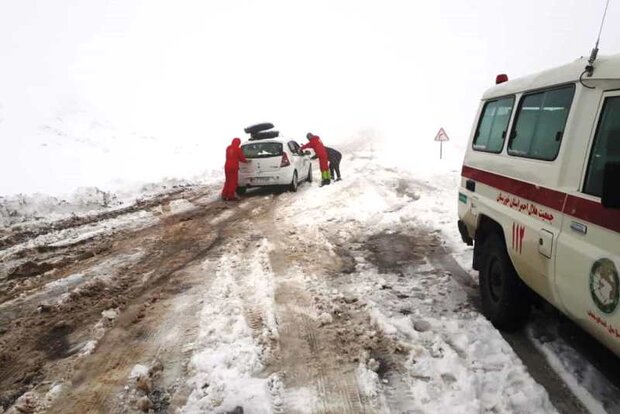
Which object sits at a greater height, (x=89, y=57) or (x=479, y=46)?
(x=479, y=46)

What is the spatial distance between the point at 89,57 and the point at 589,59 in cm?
4645

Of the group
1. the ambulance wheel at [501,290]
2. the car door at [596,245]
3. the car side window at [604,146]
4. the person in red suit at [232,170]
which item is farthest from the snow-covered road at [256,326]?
the person in red suit at [232,170]

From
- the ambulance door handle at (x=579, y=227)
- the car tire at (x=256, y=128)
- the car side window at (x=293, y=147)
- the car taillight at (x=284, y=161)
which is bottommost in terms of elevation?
the car taillight at (x=284, y=161)

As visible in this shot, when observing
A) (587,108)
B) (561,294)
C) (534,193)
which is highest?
(587,108)

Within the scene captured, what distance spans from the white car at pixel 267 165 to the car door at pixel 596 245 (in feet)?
31.8

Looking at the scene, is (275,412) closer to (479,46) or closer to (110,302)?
(110,302)

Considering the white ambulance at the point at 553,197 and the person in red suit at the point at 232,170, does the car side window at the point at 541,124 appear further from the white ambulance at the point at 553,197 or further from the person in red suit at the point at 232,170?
the person in red suit at the point at 232,170

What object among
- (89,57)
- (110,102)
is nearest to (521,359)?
(110,102)

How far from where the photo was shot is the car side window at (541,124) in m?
3.26

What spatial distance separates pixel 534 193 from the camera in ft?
11.5

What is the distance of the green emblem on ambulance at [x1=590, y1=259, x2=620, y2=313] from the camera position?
2.54m

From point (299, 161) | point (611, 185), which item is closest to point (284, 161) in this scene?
point (299, 161)

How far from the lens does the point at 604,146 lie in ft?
9.12

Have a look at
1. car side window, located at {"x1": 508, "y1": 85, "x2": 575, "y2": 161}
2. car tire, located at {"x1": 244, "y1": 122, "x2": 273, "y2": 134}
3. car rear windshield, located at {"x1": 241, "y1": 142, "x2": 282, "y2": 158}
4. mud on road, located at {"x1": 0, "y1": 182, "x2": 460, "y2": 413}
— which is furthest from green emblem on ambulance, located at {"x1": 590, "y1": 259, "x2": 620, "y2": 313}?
car tire, located at {"x1": 244, "y1": 122, "x2": 273, "y2": 134}
